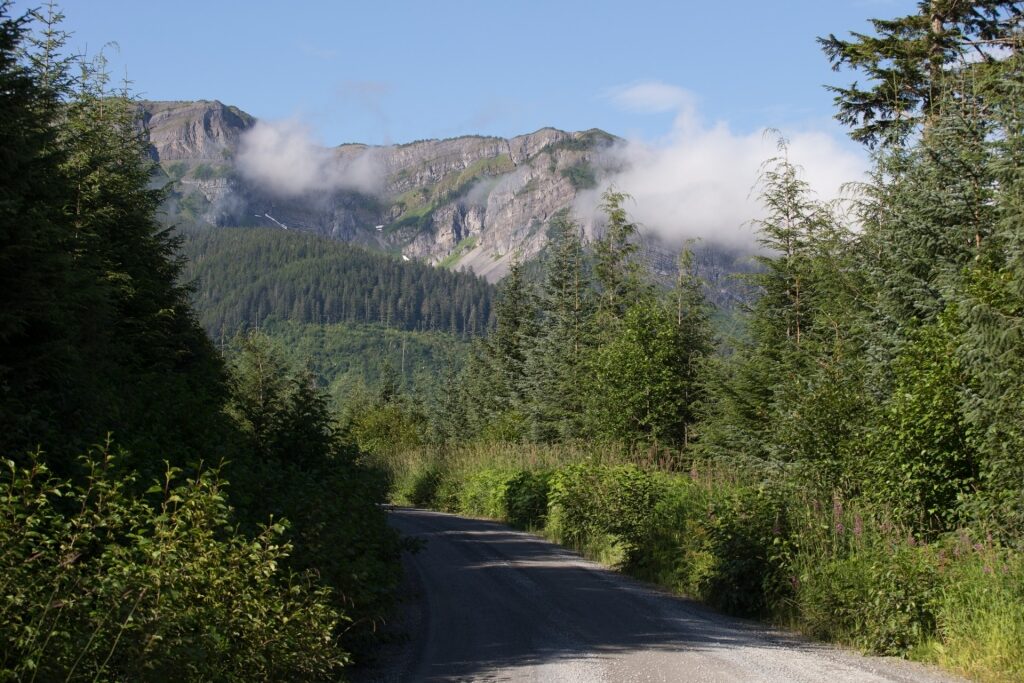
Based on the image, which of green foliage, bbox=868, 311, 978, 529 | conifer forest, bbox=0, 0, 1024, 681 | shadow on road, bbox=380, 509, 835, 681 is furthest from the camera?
green foliage, bbox=868, 311, 978, 529

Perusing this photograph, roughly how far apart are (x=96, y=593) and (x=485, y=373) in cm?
6036

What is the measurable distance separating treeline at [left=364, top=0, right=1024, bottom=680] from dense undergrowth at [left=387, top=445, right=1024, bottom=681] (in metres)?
0.03

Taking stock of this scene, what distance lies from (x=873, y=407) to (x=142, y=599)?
13264 mm

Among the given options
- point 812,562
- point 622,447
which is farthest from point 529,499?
point 812,562

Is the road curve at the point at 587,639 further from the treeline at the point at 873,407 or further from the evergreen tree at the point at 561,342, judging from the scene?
the evergreen tree at the point at 561,342

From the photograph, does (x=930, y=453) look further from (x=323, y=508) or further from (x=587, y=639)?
(x=323, y=508)

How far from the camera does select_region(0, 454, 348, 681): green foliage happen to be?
5.00 metres

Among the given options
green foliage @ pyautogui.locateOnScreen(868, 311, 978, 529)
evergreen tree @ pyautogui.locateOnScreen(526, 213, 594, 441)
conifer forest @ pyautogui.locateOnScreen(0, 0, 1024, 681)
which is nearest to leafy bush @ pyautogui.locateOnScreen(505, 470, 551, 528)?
conifer forest @ pyautogui.locateOnScreen(0, 0, 1024, 681)

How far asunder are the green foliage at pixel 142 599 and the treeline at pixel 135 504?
0.01 meters

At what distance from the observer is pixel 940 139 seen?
56.4 ft

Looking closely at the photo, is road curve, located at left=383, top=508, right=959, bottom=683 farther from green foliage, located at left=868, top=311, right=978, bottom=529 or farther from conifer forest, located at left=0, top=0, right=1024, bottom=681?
green foliage, located at left=868, top=311, right=978, bottom=529

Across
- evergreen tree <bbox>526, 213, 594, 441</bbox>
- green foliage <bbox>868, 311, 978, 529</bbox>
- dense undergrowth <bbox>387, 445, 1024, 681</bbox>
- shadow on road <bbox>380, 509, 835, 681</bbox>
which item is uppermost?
evergreen tree <bbox>526, 213, 594, 441</bbox>

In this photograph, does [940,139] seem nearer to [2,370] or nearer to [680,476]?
[680,476]

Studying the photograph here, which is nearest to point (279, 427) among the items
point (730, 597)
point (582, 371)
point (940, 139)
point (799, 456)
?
point (730, 597)
